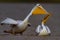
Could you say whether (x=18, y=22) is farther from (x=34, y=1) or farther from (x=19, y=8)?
(x=34, y=1)

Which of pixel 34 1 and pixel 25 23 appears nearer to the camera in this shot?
pixel 25 23

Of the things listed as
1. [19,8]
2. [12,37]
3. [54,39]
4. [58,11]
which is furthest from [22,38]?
[19,8]

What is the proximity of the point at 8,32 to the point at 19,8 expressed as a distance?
4.43m

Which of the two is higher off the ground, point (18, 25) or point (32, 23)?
point (32, 23)

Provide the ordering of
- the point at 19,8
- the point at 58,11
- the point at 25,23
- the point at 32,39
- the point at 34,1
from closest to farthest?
the point at 32,39
the point at 25,23
the point at 58,11
the point at 19,8
the point at 34,1

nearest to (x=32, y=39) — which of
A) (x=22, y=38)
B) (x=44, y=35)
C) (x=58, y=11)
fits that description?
(x=22, y=38)

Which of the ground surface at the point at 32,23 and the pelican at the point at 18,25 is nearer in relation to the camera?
the ground surface at the point at 32,23

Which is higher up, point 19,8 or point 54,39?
point 19,8

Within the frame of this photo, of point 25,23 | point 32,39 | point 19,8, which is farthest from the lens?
point 19,8

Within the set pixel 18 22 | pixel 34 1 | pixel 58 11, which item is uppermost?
pixel 34 1

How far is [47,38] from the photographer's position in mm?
2613

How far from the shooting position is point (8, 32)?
2.90 meters

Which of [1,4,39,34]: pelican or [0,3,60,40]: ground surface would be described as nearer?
[0,3,60,40]: ground surface

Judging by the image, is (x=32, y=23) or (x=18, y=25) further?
(x=32, y=23)
